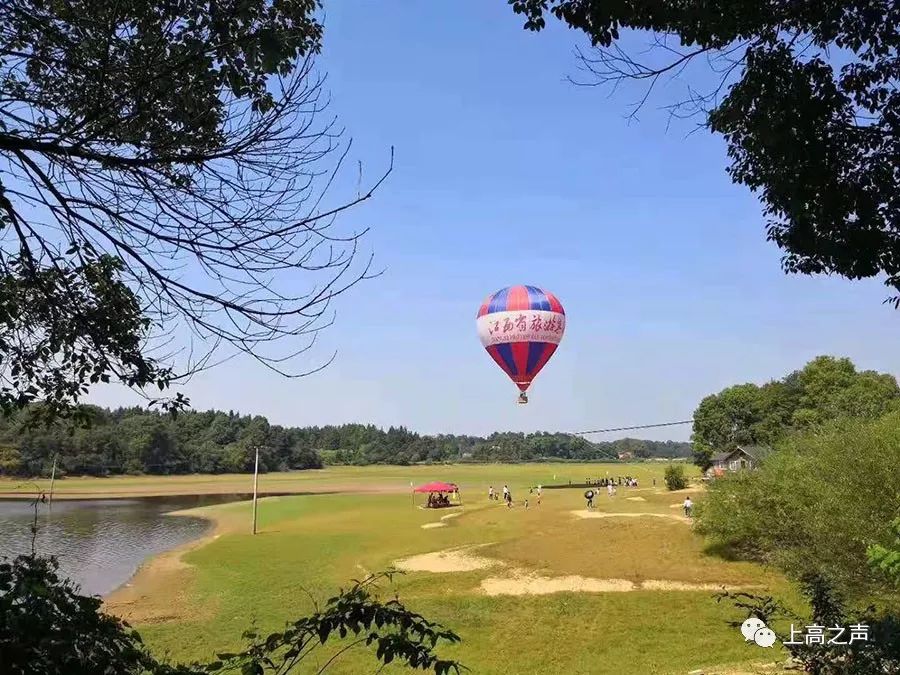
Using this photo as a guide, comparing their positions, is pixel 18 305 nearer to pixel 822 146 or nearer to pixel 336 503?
pixel 822 146

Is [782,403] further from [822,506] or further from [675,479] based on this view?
[822,506]

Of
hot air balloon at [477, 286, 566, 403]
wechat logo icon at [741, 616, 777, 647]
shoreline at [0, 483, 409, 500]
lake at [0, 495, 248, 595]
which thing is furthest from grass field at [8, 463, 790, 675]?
shoreline at [0, 483, 409, 500]

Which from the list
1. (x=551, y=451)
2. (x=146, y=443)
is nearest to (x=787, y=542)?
(x=146, y=443)

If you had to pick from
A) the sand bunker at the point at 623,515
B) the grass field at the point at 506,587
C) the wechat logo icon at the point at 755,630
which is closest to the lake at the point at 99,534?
the grass field at the point at 506,587

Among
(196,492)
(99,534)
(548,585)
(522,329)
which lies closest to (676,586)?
(548,585)

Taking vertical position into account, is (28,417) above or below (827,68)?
below
